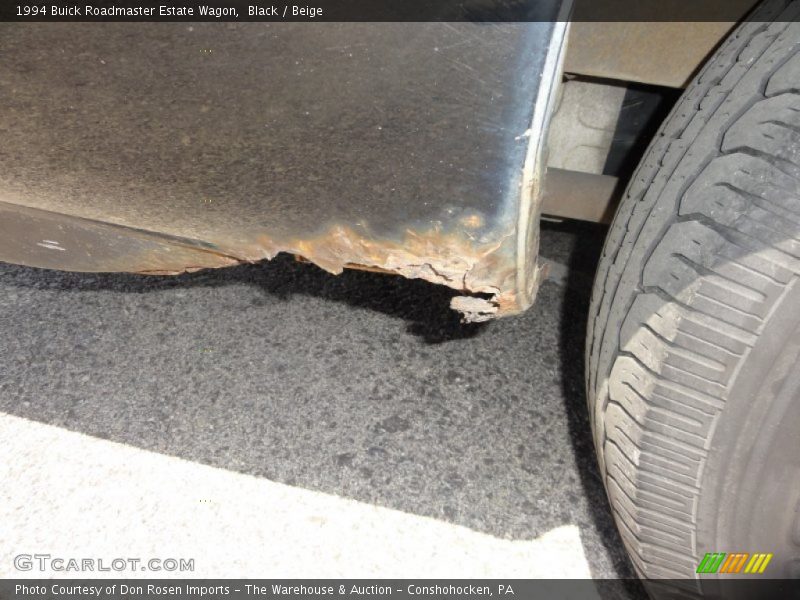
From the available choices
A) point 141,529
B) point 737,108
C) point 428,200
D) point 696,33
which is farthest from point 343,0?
point 141,529

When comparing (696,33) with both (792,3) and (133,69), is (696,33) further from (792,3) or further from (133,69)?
(133,69)

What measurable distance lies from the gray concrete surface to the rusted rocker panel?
1.88ft

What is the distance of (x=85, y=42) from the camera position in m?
0.75

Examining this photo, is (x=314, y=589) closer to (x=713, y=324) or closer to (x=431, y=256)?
(x=431, y=256)

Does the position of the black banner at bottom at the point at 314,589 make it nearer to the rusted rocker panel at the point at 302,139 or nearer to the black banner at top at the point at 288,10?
the rusted rocker panel at the point at 302,139

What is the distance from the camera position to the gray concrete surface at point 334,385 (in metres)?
1.34

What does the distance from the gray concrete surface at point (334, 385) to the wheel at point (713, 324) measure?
1.23 feet

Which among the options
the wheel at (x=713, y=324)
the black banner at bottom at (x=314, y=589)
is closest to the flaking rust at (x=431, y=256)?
the wheel at (x=713, y=324)

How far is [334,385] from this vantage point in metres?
1.52

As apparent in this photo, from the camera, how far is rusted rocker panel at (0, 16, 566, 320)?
72cm

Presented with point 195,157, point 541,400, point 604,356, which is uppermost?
point 195,157

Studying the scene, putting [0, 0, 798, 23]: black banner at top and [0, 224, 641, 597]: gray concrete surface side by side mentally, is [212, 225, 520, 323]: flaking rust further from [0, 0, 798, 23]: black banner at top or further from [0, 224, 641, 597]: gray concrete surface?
[0, 224, 641, 597]: gray concrete surface

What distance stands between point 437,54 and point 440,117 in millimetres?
67

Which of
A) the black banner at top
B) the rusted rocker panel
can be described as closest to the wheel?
the rusted rocker panel
